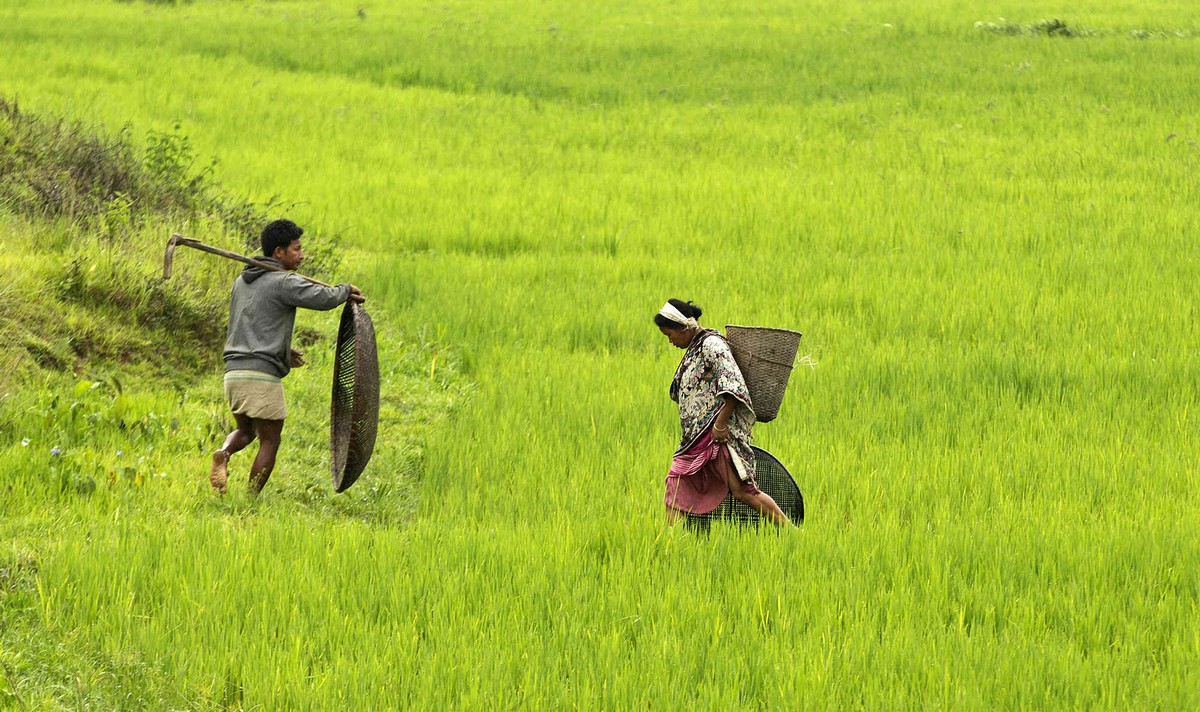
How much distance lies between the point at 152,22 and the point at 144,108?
8004 millimetres

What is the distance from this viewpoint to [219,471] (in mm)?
5598

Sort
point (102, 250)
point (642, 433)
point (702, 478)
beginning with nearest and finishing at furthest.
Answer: point (702, 478) → point (642, 433) → point (102, 250)

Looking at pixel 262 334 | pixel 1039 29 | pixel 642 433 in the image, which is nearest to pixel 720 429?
pixel 642 433

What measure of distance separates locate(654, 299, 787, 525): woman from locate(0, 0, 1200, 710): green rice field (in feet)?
0.65

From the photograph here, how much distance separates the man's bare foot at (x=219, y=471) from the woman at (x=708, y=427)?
202 centimetres

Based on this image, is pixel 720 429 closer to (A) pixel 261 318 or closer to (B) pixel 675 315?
(B) pixel 675 315

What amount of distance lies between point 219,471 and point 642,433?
224cm

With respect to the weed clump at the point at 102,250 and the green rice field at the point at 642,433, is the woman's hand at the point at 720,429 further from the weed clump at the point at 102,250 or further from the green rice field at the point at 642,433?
the weed clump at the point at 102,250

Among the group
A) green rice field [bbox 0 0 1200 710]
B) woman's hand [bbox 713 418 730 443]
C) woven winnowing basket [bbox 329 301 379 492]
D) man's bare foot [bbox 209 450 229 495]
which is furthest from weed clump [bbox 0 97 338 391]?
woman's hand [bbox 713 418 730 443]

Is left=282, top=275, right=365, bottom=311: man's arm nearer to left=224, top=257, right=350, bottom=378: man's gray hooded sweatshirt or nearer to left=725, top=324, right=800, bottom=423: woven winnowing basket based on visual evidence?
left=224, top=257, right=350, bottom=378: man's gray hooded sweatshirt

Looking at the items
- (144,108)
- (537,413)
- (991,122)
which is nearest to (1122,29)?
(991,122)

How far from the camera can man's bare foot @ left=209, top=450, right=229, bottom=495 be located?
18.3ft

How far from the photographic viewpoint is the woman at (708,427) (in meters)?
4.99

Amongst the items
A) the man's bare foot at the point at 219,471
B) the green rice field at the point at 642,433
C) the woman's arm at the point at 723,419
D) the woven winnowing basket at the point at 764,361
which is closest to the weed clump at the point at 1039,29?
the green rice field at the point at 642,433
